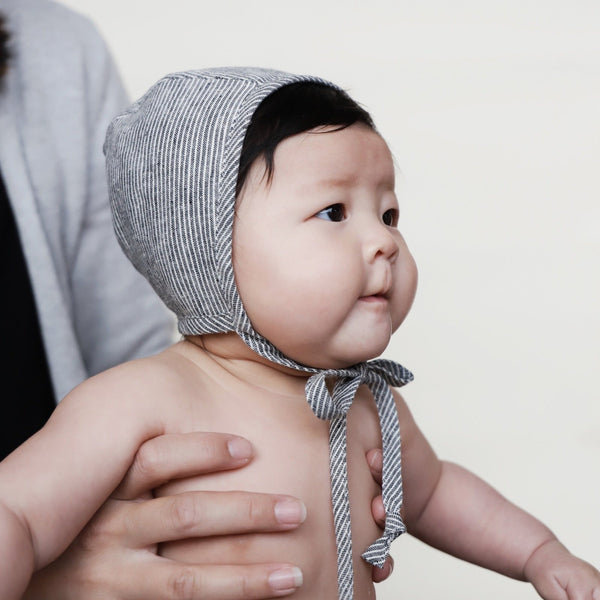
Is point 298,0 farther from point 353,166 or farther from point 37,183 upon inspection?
point 353,166

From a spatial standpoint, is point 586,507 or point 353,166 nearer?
point 353,166

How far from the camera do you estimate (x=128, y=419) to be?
3.07 feet

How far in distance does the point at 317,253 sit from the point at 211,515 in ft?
0.91

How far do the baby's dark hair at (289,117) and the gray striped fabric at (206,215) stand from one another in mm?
13

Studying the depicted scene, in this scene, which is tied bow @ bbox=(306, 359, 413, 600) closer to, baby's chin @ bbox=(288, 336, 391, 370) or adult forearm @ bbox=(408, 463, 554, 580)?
baby's chin @ bbox=(288, 336, 391, 370)

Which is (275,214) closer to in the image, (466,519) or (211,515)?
(211,515)

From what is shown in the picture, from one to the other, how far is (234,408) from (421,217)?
1770 mm

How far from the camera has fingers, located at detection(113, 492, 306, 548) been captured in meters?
0.93

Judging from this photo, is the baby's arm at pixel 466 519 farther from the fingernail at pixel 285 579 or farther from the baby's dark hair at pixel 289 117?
the baby's dark hair at pixel 289 117

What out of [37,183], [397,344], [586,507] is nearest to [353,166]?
[37,183]

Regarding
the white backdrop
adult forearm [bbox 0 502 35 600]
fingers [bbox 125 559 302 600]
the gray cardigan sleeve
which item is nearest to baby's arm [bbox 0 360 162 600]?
adult forearm [bbox 0 502 35 600]

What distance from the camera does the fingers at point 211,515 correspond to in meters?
0.93

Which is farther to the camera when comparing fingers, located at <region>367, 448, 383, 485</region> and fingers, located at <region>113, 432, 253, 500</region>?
fingers, located at <region>367, 448, 383, 485</region>

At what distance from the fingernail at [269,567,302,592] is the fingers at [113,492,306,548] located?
0.04 metres
